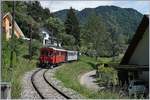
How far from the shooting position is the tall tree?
107938 millimetres

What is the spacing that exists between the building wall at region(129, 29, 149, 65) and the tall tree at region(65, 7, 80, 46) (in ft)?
251

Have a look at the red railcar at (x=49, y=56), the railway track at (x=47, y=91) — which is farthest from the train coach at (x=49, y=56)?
the railway track at (x=47, y=91)

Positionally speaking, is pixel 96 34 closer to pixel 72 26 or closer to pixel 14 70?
pixel 72 26

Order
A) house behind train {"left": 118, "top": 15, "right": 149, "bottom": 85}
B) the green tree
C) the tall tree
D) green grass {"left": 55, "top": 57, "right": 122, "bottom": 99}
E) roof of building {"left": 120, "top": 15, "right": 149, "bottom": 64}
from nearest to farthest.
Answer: green grass {"left": 55, "top": 57, "right": 122, "bottom": 99} < roof of building {"left": 120, "top": 15, "right": 149, "bottom": 64} < house behind train {"left": 118, "top": 15, "right": 149, "bottom": 85} < the green tree < the tall tree

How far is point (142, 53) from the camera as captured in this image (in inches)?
1092

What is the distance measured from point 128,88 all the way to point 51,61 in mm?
24809

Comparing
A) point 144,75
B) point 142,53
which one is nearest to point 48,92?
point 144,75

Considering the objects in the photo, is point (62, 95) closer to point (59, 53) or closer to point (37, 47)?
point (59, 53)

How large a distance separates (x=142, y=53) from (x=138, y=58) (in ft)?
3.02

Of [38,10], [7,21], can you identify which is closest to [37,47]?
[7,21]

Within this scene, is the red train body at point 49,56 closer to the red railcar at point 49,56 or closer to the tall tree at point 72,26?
the red railcar at point 49,56

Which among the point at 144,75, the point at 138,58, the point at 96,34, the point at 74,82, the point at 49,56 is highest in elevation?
the point at 96,34

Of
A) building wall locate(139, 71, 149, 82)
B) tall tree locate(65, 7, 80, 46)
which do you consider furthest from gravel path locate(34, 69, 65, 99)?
tall tree locate(65, 7, 80, 46)

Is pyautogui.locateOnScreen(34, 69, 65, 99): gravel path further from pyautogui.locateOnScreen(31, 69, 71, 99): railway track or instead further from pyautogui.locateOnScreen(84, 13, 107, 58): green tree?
pyautogui.locateOnScreen(84, 13, 107, 58): green tree
